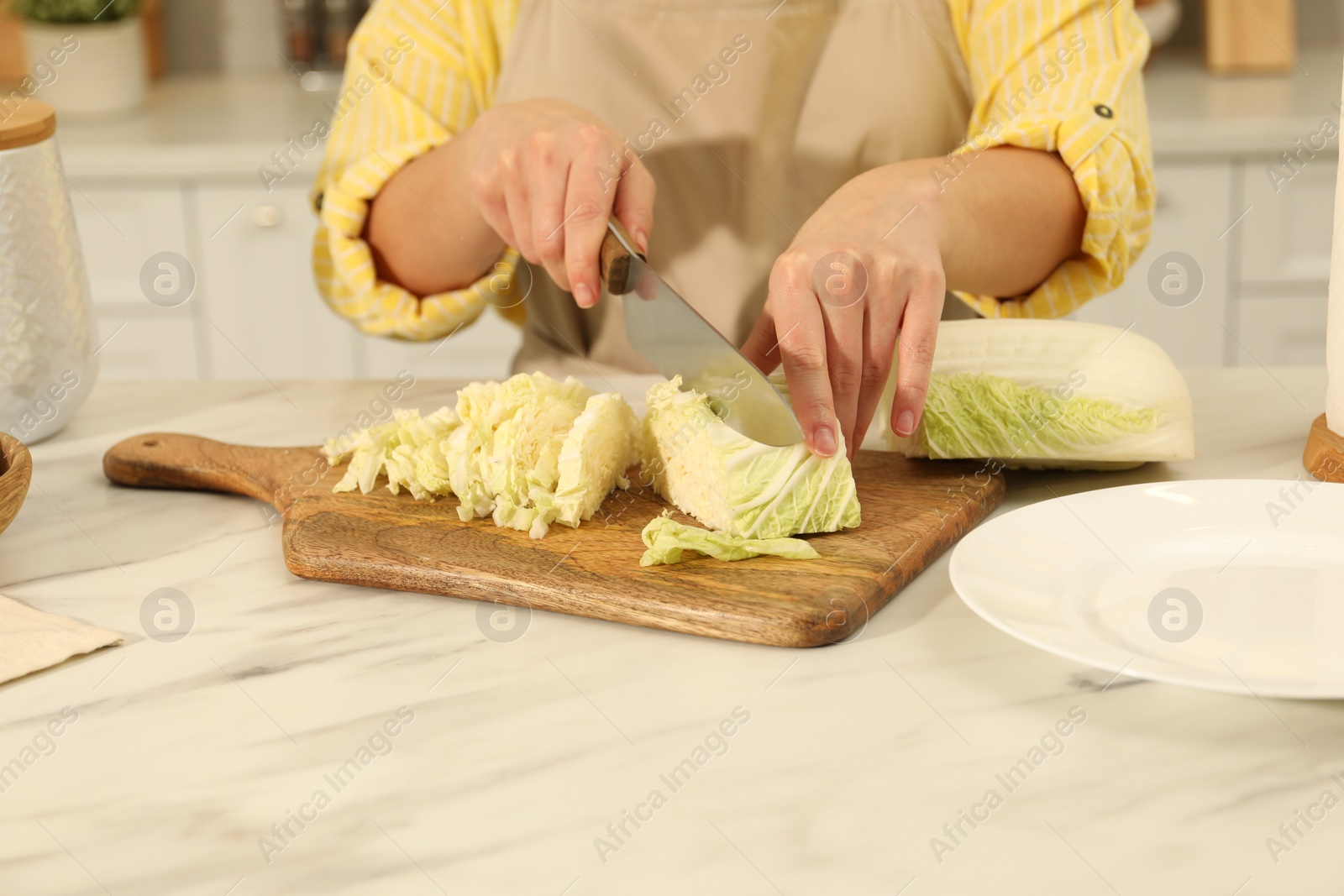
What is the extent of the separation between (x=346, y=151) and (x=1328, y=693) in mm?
1166

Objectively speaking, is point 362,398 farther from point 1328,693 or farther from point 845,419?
point 1328,693

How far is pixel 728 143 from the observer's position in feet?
4.77

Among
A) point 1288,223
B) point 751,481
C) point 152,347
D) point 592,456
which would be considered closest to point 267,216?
point 152,347

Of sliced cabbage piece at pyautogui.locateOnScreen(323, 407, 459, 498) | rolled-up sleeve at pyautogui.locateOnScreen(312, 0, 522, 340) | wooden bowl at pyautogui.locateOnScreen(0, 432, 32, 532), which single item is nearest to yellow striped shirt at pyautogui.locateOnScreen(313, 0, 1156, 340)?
rolled-up sleeve at pyautogui.locateOnScreen(312, 0, 522, 340)

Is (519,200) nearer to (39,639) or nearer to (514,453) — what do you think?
(514,453)

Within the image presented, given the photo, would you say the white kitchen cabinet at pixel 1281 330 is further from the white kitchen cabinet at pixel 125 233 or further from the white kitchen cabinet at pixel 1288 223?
the white kitchen cabinet at pixel 125 233

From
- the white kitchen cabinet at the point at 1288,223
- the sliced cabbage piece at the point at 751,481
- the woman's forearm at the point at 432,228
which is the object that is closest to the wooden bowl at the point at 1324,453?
the sliced cabbage piece at the point at 751,481

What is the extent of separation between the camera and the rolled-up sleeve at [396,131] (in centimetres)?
139

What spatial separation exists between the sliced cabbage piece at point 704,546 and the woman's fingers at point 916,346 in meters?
0.15

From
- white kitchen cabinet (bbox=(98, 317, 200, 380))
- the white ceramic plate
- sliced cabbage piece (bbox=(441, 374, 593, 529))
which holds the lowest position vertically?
white kitchen cabinet (bbox=(98, 317, 200, 380))

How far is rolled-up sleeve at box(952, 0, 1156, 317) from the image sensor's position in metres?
1.25

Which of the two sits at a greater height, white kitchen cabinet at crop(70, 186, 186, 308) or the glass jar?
the glass jar

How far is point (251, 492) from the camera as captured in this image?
1086 mm

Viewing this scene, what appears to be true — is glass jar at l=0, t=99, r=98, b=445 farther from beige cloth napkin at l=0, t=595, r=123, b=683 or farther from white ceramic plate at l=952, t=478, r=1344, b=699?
white ceramic plate at l=952, t=478, r=1344, b=699
